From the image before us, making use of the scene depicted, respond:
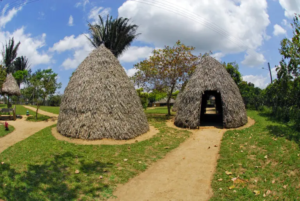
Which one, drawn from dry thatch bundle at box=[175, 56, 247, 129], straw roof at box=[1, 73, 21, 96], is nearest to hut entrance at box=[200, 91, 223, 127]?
dry thatch bundle at box=[175, 56, 247, 129]

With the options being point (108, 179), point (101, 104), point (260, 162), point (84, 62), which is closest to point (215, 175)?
point (260, 162)

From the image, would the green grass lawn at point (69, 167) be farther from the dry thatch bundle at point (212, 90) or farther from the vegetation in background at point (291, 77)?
the vegetation in background at point (291, 77)

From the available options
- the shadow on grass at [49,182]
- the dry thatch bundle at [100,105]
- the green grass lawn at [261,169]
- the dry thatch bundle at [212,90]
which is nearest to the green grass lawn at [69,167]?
the shadow on grass at [49,182]

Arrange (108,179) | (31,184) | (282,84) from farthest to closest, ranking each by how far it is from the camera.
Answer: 1. (282,84)
2. (108,179)
3. (31,184)

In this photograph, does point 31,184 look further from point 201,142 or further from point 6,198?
point 201,142

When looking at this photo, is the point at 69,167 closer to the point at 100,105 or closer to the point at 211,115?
the point at 100,105

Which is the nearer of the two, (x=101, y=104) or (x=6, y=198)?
(x=6, y=198)

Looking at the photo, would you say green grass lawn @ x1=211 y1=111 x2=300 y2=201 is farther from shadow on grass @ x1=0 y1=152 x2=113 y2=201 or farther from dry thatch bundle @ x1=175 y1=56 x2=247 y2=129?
dry thatch bundle @ x1=175 y1=56 x2=247 y2=129

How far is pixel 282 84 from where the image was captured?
10.8 m

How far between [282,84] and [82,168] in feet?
35.0

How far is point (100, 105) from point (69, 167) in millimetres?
3470

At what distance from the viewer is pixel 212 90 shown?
469 inches

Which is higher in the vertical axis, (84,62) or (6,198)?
(84,62)

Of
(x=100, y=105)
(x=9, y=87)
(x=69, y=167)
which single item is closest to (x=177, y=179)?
(x=69, y=167)
